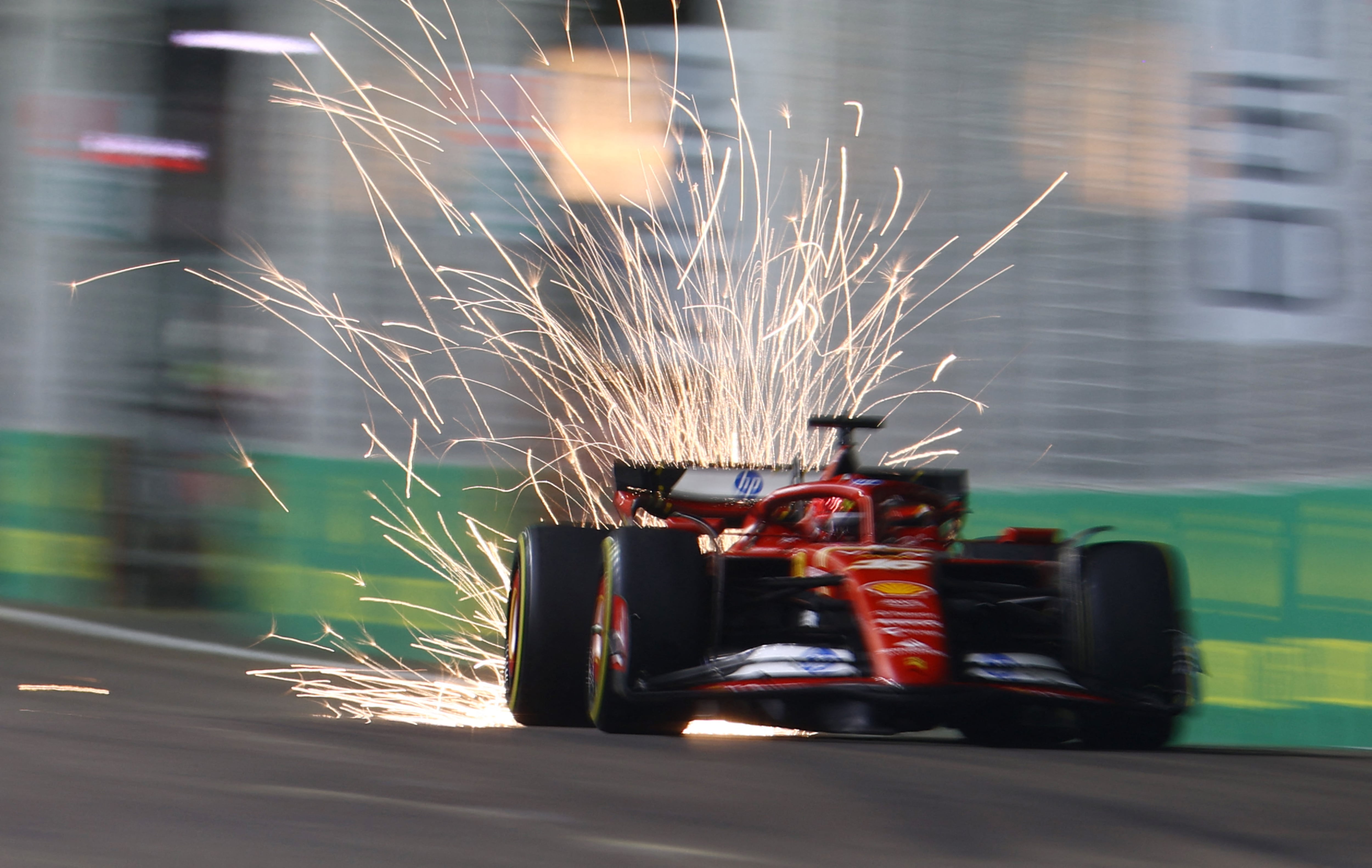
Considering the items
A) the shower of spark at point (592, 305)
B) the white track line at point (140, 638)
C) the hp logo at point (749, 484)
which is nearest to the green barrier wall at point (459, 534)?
the shower of spark at point (592, 305)

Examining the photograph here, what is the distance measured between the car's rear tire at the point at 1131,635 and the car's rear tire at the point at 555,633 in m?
1.98

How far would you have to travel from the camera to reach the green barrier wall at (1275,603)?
763 cm

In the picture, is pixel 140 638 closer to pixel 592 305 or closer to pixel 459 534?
pixel 459 534

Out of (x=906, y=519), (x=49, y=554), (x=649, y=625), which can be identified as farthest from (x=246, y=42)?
(x=649, y=625)

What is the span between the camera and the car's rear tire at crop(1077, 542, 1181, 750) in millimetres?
6316

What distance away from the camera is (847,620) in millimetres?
6500

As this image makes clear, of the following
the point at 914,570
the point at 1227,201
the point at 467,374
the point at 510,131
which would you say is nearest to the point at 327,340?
the point at 467,374

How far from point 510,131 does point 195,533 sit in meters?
4.01

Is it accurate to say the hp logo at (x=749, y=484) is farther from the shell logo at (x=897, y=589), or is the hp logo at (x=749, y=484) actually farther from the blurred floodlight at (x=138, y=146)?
the blurred floodlight at (x=138, y=146)

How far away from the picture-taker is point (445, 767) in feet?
17.1

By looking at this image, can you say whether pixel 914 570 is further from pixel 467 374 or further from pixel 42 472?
pixel 42 472

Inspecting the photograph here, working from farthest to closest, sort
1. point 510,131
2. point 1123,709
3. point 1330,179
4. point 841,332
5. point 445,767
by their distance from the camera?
point 510,131
point 841,332
point 1330,179
point 1123,709
point 445,767

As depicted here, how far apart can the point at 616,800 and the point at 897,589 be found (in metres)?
1.76

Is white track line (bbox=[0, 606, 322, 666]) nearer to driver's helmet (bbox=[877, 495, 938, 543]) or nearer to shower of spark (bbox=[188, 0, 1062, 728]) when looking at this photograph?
shower of spark (bbox=[188, 0, 1062, 728])
